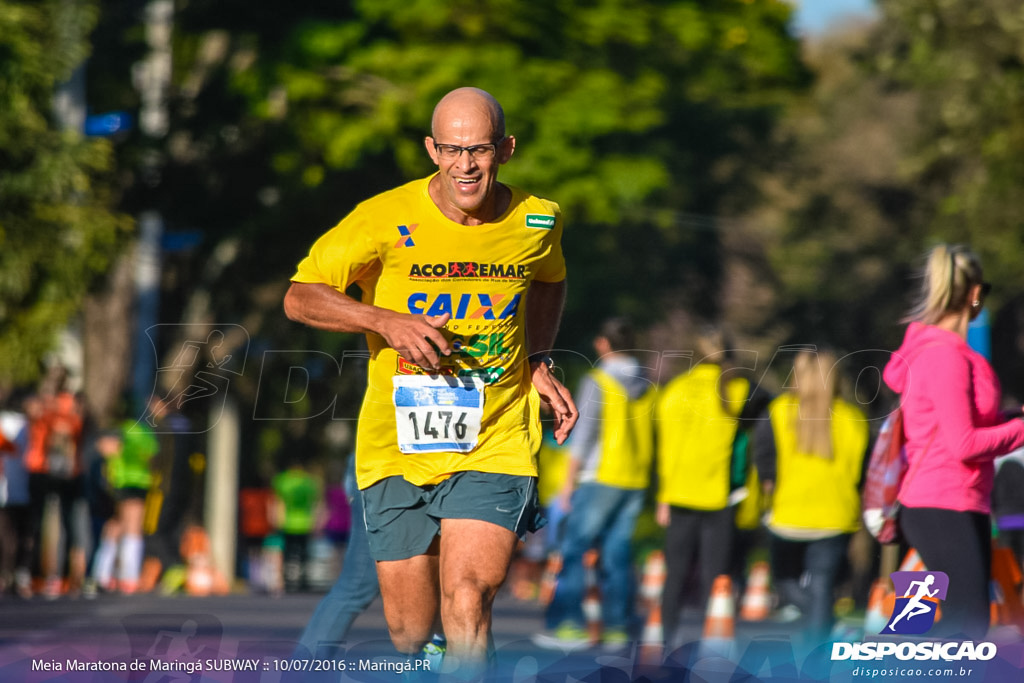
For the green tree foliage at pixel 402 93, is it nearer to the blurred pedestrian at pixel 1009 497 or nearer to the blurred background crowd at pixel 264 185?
the blurred background crowd at pixel 264 185

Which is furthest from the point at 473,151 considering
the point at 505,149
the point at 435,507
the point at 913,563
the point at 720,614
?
the point at 720,614

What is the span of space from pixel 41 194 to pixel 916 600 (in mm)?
12299

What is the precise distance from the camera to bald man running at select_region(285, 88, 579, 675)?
5434 mm

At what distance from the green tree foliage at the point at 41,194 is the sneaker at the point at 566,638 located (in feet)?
26.7

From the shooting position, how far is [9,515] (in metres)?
14.6

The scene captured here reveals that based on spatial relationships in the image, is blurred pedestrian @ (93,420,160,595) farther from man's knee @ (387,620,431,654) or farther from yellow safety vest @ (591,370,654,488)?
man's knee @ (387,620,431,654)

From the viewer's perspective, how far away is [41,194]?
56.2 ft

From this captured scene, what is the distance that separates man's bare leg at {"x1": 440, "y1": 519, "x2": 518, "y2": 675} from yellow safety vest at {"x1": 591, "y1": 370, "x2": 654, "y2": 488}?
523cm

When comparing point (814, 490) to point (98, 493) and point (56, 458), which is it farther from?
point (98, 493)

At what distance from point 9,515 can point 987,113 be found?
458 inches

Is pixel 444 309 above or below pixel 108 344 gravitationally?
below

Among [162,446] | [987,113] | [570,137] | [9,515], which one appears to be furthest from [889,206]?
[9,515]

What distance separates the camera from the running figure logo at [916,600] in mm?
6434

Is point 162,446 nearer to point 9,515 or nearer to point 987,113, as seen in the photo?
point 9,515
